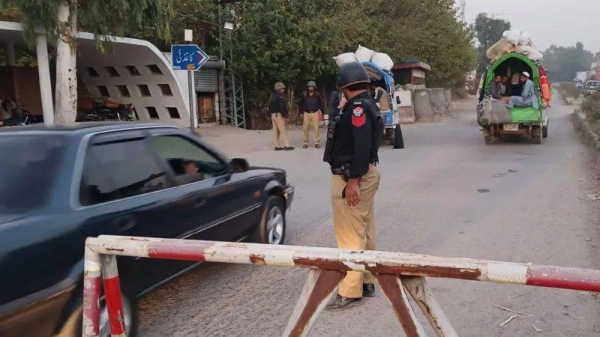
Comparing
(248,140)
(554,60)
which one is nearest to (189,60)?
(248,140)

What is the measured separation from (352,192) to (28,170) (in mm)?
2209

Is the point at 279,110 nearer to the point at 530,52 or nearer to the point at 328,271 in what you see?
the point at 530,52

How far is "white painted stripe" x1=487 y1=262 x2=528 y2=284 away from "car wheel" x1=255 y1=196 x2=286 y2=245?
3319 mm

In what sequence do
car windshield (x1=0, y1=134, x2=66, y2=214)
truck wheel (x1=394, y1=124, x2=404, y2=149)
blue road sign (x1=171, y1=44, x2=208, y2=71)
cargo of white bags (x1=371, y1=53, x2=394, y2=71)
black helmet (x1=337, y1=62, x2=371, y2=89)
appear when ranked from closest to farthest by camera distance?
car windshield (x1=0, y1=134, x2=66, y2=214)
black helmet (x1=337, y1=62, x2=371, y2=89)
blue road sign (x1=171, y1=44, x2=208, y2=71)
truck wheel (x1=394, y1=124, x2=404, y2=149)
cargo of white bags (x1=371, y1=53, x2=394, y2=71)

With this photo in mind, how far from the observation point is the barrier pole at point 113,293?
2797 millimetres

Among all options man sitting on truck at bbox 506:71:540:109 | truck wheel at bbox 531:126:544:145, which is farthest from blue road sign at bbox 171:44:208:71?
truck wheel at bbox 531:126:544:145

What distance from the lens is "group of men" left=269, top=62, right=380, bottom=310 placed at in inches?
160

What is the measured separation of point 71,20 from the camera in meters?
13.2

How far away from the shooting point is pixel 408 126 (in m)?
22.7

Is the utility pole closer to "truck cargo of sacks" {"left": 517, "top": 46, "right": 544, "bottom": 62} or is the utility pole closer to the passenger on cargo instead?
the passenger on cargo

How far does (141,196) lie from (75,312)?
98 centimetres

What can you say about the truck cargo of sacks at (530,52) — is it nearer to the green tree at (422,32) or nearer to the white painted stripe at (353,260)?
the green tree at (422,32)

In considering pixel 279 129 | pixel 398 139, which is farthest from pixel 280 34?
pixel 398 139

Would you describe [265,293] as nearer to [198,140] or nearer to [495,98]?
[198,140]
